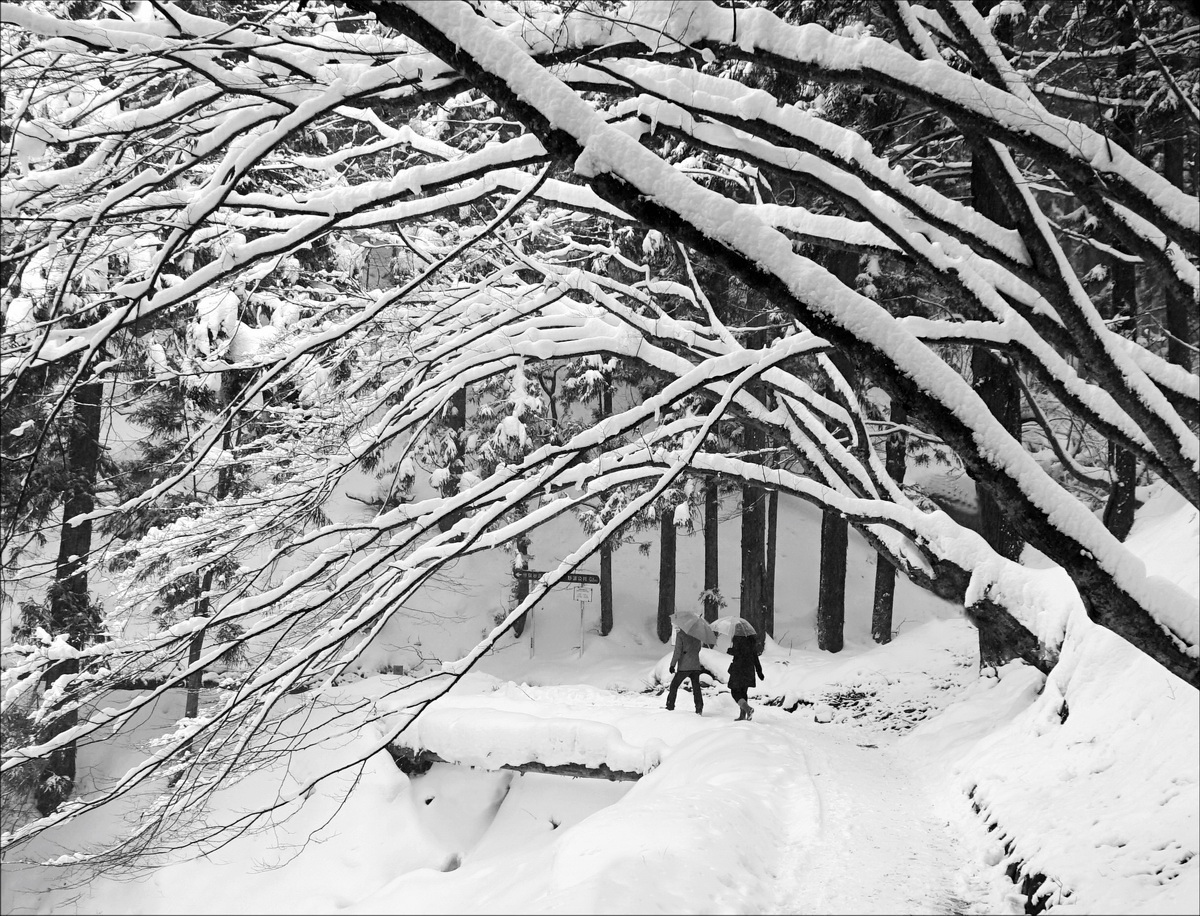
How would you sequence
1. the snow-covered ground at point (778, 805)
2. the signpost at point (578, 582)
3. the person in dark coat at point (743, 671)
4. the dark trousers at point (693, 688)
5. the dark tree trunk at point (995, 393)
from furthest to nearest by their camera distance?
the signpost at point (578, 582)
the dark trousers at point (693, 688)
the person in dark coat at point (743, 671)
the dark tree trunk at point (995, 393)
the snow-covered ground at point (778, 805)

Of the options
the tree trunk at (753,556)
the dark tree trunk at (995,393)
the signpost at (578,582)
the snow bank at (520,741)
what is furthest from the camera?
the signpost at (578,582)

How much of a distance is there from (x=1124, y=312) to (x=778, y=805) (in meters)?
8.22

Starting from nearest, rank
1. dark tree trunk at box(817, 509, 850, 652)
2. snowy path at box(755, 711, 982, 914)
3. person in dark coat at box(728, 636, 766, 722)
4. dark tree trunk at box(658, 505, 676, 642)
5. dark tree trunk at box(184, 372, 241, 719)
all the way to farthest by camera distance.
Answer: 1. dark tree trunk at box(184, 372, 241, 719)
2. snowy path at box(755, 711, 982, 914)
3. person in dark coat at box(728, 636, 766, 722)
4. dark tree trunk at box(817, 509, 850, 652)
5. dark tree trunk at box(658, 505, 676, 642)

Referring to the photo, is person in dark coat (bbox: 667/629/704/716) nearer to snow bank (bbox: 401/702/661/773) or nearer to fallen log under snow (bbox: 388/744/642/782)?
snow bank (bbox: 401/702/661/773)

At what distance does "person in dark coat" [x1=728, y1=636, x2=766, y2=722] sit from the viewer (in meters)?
11.1

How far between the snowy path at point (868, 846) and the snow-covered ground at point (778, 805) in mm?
27

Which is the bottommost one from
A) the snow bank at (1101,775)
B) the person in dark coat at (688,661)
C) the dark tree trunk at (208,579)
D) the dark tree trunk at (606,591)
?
the dark tree trunk at (606,591)

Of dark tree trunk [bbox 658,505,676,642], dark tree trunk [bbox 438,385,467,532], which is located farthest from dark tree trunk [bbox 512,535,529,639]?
dark tree trunk [bbox 658,505,676,642]

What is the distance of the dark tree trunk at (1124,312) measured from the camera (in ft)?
27.5

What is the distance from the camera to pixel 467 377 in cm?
581

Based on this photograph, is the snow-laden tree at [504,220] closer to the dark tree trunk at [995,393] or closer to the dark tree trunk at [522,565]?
the dark tree trunk at [995,393]

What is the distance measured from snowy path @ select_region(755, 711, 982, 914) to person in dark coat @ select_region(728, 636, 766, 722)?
203 cm

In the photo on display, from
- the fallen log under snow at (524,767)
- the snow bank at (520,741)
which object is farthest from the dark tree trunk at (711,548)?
the fallen log under snow at (524,767)

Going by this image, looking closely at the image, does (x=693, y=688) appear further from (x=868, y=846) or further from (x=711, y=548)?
(x=711, y=548)
